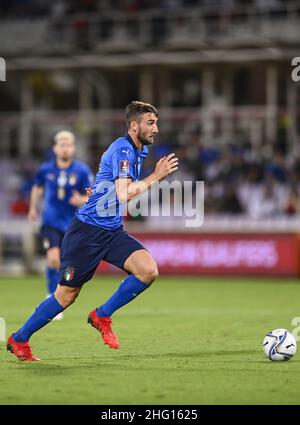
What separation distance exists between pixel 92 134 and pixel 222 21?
480 cm

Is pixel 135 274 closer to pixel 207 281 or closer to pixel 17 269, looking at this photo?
pixel 207 281

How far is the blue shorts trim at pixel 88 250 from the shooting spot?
8945mm

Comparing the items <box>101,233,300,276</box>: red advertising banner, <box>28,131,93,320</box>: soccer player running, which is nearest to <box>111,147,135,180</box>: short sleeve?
<box>28,131,93,320</box>: soccer player running

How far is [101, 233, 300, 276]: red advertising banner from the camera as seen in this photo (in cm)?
2155

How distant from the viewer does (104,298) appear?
54.0 ft

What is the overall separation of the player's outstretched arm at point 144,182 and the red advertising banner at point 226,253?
43.0 feet

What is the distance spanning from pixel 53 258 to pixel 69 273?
4.83 meters

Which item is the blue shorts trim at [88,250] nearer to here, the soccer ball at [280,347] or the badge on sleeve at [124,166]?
the badge on sleeve at [124,166]

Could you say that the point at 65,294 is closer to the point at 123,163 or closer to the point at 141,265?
the point at 141,265

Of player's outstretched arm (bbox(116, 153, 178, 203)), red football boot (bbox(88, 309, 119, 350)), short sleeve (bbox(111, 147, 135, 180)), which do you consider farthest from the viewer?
red football boot (bbox(88, 309, 119, 350))

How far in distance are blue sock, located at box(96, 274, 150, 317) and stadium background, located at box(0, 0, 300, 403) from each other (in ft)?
30.7

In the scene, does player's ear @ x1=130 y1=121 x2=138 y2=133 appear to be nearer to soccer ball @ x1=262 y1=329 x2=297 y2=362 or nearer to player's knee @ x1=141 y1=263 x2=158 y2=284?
player's knee @ x1=141 y1=263 x2=158 y2=284

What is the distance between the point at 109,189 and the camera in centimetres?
913

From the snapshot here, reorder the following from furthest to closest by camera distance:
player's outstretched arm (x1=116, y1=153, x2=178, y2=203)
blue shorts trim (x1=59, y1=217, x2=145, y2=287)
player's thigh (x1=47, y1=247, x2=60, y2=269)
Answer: player's thigh (x1=47, y1=247, x2=60, y2=269) < blue shorts trim (x1=59, y1=217, x2=145, y2=287) < player's outstretched arm (x1=116, y1=153, x2=178, y2=203)
